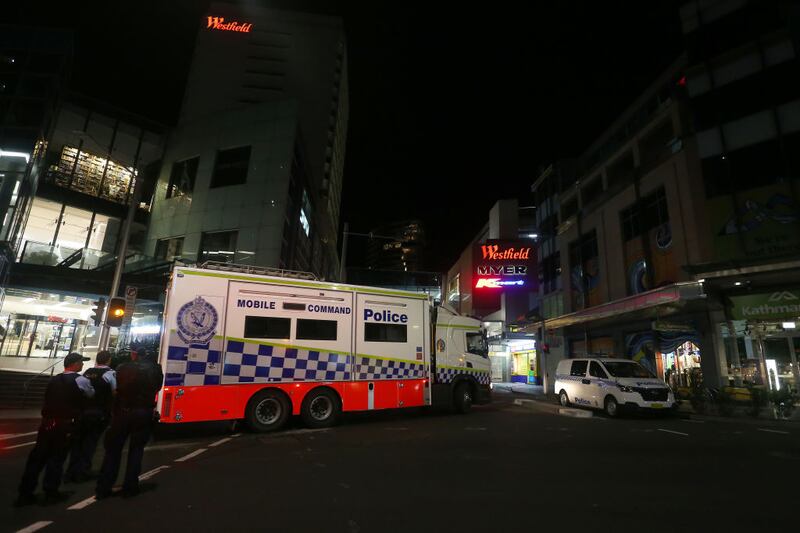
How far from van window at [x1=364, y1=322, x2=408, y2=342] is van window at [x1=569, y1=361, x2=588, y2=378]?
7797 millimetres

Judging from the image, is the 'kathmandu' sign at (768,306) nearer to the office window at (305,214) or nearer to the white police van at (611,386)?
the white police van at (611,386)

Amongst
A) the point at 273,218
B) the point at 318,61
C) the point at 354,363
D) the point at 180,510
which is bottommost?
the point at 180,510

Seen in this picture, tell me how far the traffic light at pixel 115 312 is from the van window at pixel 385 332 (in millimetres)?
7195

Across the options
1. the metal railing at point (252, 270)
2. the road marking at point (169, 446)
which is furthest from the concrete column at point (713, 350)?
the road marking at point (169, 446)

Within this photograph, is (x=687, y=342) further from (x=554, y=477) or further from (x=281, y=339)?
(x=281, y=339)

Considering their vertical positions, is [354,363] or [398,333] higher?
[398,333]

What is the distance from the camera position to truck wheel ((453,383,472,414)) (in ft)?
43.3

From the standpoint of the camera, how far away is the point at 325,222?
160 feet

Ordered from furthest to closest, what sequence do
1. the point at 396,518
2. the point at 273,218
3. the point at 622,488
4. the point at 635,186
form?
the point at 273,218 < the point at 635,186 < the point at 622,488 < the point at 396,518

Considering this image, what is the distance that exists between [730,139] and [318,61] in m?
62.5

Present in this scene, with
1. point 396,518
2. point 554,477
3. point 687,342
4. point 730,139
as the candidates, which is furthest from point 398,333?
point 730,139

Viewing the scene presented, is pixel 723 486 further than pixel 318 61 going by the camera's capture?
No

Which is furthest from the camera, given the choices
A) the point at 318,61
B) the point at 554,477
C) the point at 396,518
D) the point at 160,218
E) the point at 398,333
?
the point at 318,61

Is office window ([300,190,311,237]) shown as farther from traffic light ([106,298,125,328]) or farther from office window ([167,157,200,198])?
traffic light ([106,298,125,328])
